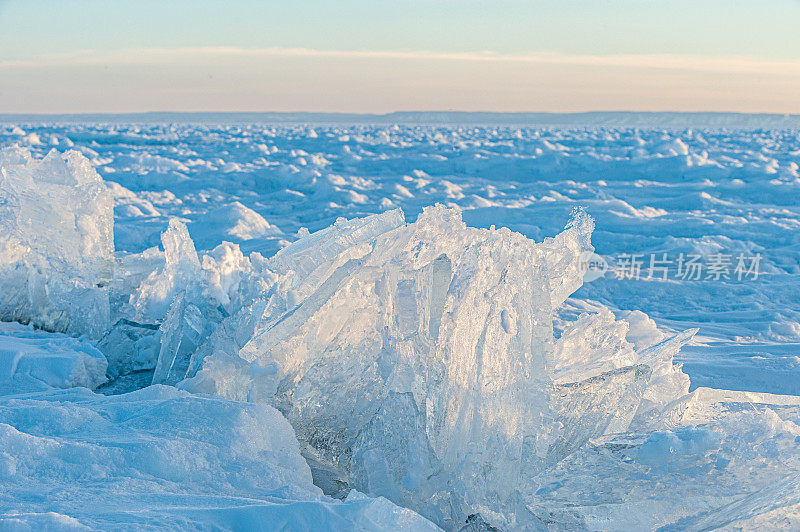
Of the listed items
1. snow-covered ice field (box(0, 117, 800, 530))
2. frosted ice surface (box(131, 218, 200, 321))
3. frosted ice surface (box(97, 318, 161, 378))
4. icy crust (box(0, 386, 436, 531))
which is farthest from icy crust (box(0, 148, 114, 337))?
icy crust (box(0, 386, 436, 531))

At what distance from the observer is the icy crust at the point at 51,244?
4023 millimetres

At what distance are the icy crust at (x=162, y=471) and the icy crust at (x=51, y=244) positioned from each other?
5.91 ft

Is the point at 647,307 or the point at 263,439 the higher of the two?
the point at 263,439

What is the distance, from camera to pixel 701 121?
408 feet

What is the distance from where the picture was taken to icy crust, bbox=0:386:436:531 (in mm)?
1502

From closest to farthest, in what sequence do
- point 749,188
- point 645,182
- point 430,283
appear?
1. point 430,283
2. point 749,188
3. point 645,182

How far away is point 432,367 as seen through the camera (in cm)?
210

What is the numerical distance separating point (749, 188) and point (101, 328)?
47.7ft

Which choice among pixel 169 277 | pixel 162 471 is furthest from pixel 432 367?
pixel 169 277

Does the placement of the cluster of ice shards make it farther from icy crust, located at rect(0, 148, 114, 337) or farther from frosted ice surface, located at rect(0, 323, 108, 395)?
icy crust, located at rect(0, 148, 114, 337)

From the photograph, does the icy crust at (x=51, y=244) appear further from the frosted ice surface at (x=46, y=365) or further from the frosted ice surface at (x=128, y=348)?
the frosted ice surface at (x=46, y=365)

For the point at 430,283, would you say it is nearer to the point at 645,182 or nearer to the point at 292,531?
the point at 292,531

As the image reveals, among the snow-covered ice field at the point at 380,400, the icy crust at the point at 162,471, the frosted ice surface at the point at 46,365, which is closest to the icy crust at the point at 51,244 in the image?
the snow-covered ice field at the point at 380,400

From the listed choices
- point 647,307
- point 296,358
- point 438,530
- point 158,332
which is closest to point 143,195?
point 647,307
